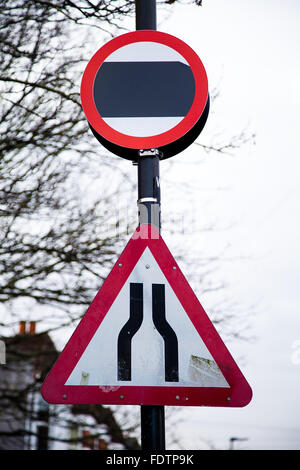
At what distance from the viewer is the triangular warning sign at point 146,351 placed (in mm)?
1887

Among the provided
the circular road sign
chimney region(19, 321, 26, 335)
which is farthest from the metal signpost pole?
chimney region(19, 321, 26, 335)

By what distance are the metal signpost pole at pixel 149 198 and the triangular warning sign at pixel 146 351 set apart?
0.06m

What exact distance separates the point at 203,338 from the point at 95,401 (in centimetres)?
46

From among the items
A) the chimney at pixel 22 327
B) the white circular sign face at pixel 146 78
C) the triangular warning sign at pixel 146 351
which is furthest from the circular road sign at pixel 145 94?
the chimney at pixel 22 327

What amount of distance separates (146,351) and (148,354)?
0.04 feet

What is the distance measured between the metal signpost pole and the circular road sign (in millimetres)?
62

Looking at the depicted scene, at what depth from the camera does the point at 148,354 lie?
1.93 meters

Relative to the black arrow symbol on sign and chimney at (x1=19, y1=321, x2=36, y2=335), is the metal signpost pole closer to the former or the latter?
the black arrow symbol on sign

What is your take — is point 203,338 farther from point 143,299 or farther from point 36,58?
point 36,58

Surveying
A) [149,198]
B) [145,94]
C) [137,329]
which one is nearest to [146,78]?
[145,94]

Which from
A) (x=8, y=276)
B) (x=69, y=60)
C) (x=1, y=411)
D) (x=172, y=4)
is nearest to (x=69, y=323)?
(x=8, y=276)

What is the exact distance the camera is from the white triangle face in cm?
190

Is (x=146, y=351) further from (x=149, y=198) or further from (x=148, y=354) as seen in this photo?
(x=149, y=198)

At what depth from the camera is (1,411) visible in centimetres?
707
